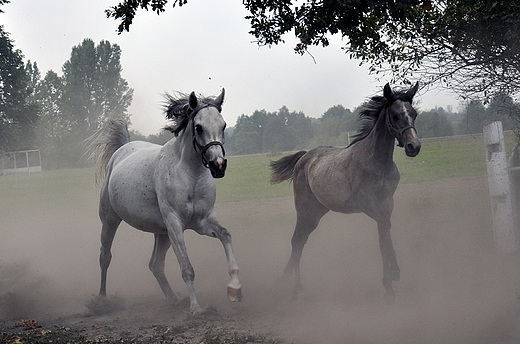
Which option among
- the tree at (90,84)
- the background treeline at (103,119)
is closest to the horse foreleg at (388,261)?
the background treeline at (103,119)

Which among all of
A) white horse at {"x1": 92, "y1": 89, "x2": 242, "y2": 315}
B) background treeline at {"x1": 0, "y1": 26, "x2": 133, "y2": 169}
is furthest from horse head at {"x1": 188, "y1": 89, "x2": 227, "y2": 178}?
background treeline at {"x1": 0, "y1": 26, "x2": 133, "y2": 169}

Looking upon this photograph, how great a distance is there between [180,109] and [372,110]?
2.34 m

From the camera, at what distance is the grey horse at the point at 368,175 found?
5.20 m

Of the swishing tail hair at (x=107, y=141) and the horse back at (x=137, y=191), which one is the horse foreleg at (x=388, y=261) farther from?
the swishing tail hair at (x=107, y=141)

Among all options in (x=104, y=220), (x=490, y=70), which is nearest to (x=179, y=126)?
(x=104, y=220)

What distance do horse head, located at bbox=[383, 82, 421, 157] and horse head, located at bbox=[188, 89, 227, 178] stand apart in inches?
75.3

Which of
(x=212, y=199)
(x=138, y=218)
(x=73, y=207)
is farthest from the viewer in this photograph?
(x=73, y=207)

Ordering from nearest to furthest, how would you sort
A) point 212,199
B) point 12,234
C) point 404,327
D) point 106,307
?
point 404,327, point 212,199, point 106,307, point 12,234

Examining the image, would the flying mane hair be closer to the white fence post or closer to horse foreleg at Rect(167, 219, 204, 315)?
the white fence post

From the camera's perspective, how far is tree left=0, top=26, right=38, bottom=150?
19750mm

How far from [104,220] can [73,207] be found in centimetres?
1342

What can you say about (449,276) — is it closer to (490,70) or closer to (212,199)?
(490,70)

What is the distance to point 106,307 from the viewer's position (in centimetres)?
585

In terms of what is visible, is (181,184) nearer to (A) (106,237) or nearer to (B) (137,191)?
(B) (137,191)
